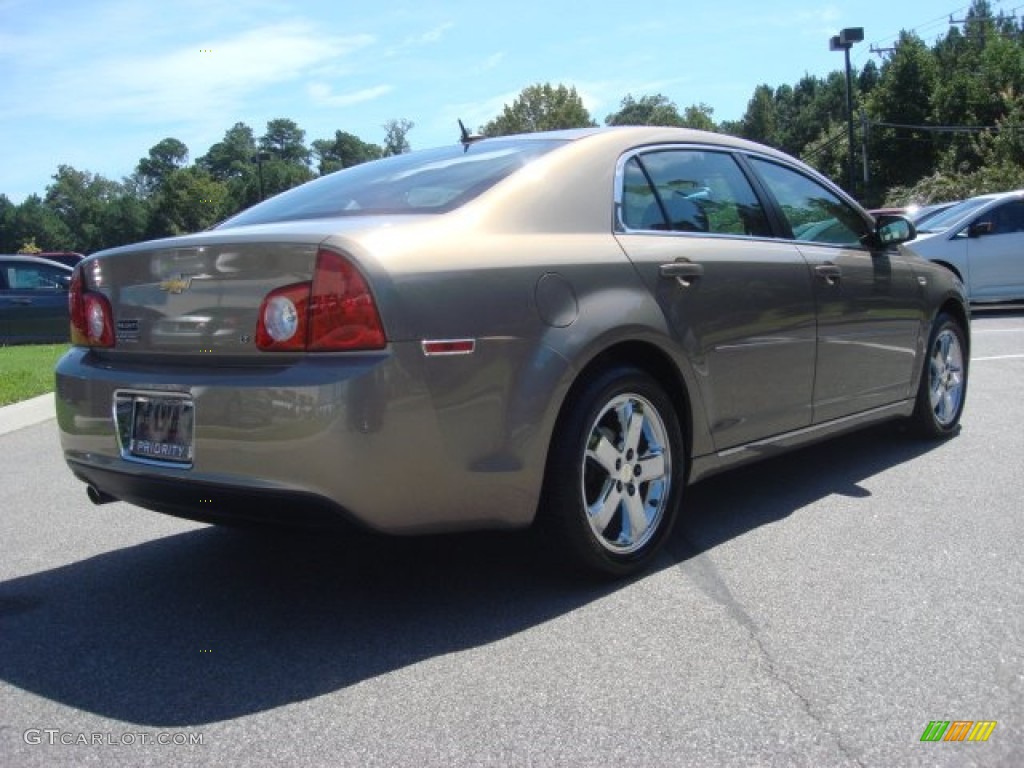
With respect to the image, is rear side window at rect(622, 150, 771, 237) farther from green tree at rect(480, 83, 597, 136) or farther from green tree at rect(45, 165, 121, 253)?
green tree at rect(45, 165, 121, 253)

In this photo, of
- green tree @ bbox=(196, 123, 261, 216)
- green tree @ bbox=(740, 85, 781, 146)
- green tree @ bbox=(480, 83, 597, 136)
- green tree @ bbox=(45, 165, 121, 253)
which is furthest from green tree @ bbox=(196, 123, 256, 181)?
green tree @ bbox=(740, 85, 781, 146)

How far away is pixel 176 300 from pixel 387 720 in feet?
4.95

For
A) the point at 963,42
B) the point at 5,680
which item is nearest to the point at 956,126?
the point at 963,42

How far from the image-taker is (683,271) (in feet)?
12.5

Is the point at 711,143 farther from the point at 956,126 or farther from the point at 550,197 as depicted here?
the point at 956,126

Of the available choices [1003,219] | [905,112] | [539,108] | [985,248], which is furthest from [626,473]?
[539,108]

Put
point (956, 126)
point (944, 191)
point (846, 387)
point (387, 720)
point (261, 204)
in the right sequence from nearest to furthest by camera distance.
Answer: point (387, 720) → point (261, 204) → point (846, 387) → point (944, 191) → point (956, 126)

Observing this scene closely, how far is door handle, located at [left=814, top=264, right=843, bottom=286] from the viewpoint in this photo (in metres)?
4.62

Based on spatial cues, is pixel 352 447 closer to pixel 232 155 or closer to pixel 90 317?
pixel 90 317

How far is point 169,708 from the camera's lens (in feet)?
8.89

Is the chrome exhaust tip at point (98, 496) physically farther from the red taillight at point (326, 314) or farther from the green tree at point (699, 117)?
the green tree at point (699, 117)

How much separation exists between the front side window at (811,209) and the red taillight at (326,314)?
2404 millimetres

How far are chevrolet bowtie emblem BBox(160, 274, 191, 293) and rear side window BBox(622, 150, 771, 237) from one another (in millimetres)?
1571

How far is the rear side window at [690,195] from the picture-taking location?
12.8ft
